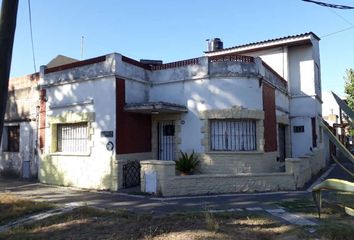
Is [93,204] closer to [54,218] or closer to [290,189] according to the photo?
[54,218]

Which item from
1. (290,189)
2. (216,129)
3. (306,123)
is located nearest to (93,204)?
(216,129)

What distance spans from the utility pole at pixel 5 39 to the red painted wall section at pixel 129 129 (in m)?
7.09

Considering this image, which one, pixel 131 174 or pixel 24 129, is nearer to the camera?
pixel 131 174

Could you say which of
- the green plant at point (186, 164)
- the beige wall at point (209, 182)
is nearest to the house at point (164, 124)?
the beige wall at point (209, 182)

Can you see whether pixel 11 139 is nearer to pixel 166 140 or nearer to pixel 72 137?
A: pixel 72 137

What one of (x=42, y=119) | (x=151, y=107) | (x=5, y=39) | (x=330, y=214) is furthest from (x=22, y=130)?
(x=330, y=214)

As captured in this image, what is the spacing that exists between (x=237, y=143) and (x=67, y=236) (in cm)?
819

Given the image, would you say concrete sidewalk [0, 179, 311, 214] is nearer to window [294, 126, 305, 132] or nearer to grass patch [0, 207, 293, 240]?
grass patch [0, 207, 293, 240]

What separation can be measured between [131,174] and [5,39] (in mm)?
8311

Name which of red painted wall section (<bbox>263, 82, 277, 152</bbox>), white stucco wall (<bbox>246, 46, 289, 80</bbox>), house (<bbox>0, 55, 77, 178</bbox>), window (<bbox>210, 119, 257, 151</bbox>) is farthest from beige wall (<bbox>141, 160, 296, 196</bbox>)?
white stucco wall (<bbox>246, 46, 289, 80</bbox>)

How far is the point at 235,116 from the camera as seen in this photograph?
12977 mm

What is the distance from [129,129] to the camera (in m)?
12.9

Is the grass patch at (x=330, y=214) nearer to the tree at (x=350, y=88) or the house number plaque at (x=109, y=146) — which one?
the house number plaque at (x=109, y=146)

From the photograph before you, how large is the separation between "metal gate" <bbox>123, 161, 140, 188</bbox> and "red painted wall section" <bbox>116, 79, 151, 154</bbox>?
50cm
